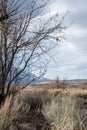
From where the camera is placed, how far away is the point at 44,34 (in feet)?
53.6

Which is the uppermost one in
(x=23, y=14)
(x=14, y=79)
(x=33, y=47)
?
(x=23, y=14)

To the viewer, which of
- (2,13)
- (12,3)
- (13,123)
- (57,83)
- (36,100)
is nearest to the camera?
(13,123)

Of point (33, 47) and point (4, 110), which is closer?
point (4, 110)

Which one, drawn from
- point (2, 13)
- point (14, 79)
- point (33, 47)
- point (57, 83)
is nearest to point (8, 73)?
point (14, 79)

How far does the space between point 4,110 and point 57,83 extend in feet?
109

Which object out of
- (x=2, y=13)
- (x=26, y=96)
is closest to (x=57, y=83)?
(x=26, y=96)

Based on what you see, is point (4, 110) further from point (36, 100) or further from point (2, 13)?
point (36, 100)

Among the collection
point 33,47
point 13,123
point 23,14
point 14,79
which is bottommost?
point 13,123

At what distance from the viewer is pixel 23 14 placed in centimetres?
1595

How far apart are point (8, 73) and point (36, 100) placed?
293cm

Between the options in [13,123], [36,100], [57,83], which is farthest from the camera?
[57,83]

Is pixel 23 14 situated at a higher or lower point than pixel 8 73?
higher

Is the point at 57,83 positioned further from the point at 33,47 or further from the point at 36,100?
the point at 33,47

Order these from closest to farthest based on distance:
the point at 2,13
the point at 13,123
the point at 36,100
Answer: the point at 13,123, the point at 2,13, the point at 36,100
